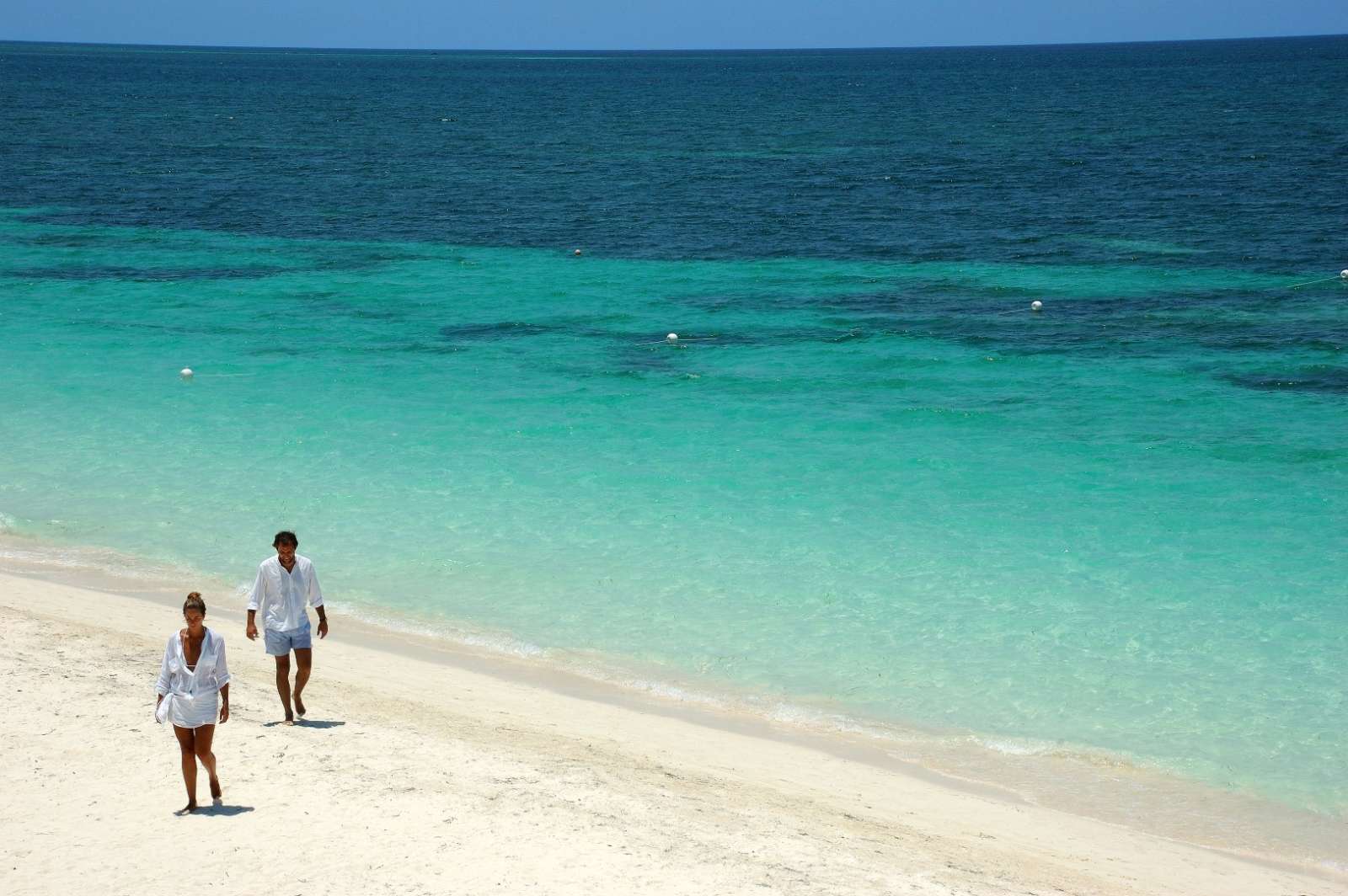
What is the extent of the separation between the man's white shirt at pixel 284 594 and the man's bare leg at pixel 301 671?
232 millimetres

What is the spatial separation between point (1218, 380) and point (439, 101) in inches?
3730

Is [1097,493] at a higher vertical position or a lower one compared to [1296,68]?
lower

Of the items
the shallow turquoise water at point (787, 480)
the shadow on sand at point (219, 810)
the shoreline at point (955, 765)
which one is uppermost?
the shallow turquoise water at point (787, 480)

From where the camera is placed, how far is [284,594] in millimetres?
9938

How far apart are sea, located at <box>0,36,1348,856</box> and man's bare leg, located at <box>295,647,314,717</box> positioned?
2.95 m

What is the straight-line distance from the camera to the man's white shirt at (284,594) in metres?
9.83

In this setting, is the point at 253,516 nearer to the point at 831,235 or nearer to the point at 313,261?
the point at 313,261

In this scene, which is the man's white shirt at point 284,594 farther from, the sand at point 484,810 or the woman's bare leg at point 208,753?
the woman's bare leg at point 208,753

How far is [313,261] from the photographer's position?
109ft

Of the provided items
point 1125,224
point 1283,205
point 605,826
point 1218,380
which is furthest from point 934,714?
point 1283,205

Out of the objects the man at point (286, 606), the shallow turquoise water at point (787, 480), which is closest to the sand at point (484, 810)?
the man at point (286, 606)

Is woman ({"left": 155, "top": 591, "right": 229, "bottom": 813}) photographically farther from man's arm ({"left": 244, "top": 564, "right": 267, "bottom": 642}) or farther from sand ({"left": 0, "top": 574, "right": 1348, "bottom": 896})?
man's arm ({"left": 244, "top": 564, "right": 267, "bottom": 642})

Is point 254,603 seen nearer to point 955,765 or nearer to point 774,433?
point 955,765

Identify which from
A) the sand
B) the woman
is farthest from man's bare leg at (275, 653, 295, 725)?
the woman
